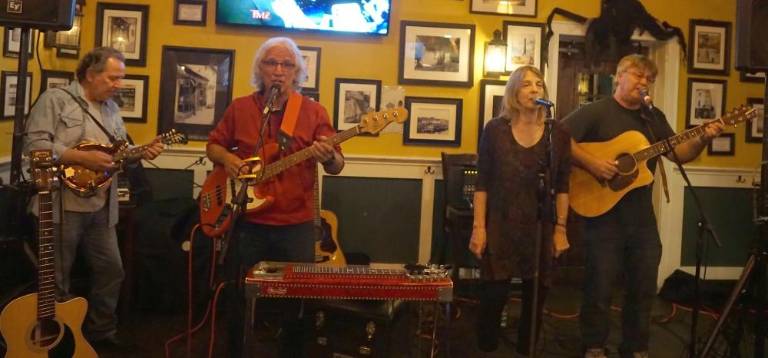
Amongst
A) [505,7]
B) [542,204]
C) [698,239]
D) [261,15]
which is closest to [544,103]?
[542,204]

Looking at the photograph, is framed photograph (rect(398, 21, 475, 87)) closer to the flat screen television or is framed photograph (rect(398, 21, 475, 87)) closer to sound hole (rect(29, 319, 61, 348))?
the flat screen television

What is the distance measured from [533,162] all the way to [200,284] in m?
2.21

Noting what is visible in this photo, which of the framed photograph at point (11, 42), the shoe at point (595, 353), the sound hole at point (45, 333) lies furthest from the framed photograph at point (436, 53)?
the sound hole at point (45, 333)

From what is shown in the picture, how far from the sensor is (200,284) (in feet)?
12.6

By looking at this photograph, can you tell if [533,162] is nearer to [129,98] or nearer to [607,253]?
[607,253]

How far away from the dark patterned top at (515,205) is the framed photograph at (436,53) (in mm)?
1936

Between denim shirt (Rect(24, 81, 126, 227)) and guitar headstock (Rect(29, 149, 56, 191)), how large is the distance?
0.21m

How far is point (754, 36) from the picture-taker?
296 centimetres

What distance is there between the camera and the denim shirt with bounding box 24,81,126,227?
2.88m

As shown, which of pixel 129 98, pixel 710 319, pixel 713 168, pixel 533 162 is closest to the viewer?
pixel 533 162

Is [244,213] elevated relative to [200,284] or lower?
elevated

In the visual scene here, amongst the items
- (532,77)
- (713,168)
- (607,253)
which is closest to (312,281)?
(532,77)

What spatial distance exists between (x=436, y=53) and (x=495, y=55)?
1.37 feet

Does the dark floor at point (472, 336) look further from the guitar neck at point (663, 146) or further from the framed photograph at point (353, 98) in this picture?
the framed photograph at point (353, 98)
